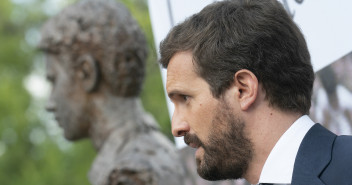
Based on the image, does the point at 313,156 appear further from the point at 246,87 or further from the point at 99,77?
the point at 99,77

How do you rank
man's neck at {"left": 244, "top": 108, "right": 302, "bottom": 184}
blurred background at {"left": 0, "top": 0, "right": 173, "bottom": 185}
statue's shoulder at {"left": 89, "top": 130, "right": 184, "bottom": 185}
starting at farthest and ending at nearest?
blurred background at {"left": 0, "top": 0, "right": 173, "bottom": 185}
statue's shoulder at {"left": 89, "top": 130, "right": 184, "bottom": 185}
man's neck at {"left": 244, "top": 108, "right": 302, "bottom": 184}

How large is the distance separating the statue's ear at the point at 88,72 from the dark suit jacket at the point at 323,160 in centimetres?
282

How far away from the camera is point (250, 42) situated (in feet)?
8.00

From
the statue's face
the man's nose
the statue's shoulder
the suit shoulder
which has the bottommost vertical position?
the statue's shoulder

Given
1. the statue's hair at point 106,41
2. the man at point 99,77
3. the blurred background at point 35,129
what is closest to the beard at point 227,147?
the man at point 99,77

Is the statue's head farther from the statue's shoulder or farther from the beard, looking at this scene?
the beard

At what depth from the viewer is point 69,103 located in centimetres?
500

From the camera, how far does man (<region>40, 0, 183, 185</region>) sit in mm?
4859

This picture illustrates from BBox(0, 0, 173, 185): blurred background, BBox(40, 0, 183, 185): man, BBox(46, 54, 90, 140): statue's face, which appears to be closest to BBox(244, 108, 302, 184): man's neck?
BBox(40, 0, 183, 185): man

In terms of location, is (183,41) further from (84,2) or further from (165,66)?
(84,2)

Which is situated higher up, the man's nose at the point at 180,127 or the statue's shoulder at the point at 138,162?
the man's nose at the point at 180,127

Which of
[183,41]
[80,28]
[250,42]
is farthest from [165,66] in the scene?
[80,28]

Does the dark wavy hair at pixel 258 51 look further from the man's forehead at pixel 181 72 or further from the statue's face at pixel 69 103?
the statue's face at pixel 69 103

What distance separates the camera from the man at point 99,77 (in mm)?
4859
